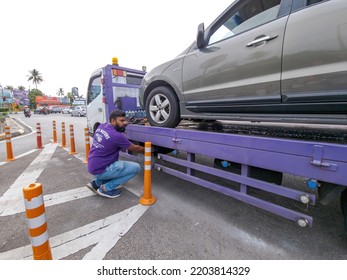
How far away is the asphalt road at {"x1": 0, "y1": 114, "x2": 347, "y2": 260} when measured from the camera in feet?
6.19

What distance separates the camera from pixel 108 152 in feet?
9.81

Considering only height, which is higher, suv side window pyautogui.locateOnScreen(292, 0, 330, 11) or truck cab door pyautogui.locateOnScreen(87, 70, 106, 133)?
suv side window pyautogui.locateOnScreen(292, 0, 330, 11)

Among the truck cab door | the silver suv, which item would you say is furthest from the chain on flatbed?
the truck cab door

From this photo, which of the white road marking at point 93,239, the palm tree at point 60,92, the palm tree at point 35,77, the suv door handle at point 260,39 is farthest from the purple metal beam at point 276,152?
the palm tree at point 60,92

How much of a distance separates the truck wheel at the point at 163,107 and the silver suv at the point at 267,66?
0.07ft

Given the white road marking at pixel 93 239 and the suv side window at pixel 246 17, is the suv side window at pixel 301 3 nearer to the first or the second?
the suv side window at pixel 246 17

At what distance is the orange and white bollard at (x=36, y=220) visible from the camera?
4.79 ft

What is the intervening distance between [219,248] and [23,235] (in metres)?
2.29

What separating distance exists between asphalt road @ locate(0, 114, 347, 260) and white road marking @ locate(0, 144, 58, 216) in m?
0.02

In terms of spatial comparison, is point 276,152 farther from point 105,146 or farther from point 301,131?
point 105,146

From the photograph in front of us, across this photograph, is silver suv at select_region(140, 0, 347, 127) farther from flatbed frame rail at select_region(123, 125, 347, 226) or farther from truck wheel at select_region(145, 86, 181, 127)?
flatbed frame rail at select_region(123, 125, 347, 226)

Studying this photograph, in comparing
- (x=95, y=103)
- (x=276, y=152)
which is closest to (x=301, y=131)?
(x=276, y=152)

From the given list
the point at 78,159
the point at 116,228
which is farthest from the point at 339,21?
the point at 78,159
